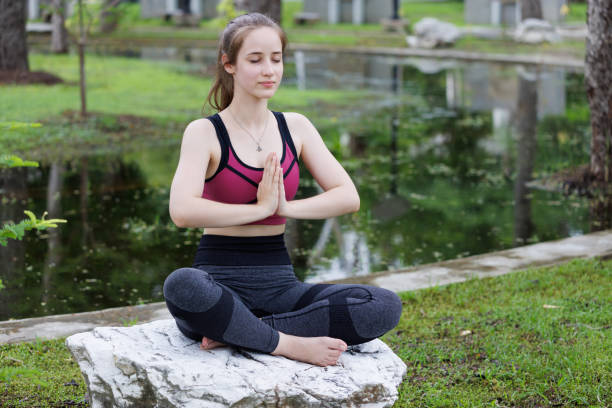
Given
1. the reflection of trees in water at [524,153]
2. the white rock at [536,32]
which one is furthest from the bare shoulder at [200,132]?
the white rock at [536,32]

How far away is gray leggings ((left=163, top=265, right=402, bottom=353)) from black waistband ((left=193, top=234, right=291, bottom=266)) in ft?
0.10

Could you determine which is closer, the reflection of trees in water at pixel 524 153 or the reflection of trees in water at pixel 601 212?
the reflection of trees in water at pixel 601 212

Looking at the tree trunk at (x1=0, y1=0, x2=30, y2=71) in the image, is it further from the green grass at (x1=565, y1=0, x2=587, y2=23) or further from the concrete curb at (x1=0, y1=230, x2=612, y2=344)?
the green grass at (x1=565, y1=0, x2=587, y2=23)

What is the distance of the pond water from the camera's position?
6812mm

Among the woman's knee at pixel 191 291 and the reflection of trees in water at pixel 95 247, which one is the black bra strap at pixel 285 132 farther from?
the reflection of trees in water at pixel 95 247

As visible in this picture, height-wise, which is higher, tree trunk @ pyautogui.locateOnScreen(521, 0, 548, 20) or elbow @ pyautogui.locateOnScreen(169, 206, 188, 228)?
tree trunk @ pyautogui.locateOnScreen(521, 0, 548, 20)

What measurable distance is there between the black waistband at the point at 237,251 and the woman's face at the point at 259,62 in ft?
1.98

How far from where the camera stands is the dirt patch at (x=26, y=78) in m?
17.5

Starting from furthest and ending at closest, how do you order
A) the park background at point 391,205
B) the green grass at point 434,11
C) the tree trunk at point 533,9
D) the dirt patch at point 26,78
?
the green grass at point 434,11 < the tree trunk at point 533,9 < the dirt patch at point 26,78 < the park background at point 391,205

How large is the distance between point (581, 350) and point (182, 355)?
234 centimetres

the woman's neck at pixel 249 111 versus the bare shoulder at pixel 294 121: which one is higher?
the woman's neck at pixel 249 111

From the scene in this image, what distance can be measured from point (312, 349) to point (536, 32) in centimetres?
2892

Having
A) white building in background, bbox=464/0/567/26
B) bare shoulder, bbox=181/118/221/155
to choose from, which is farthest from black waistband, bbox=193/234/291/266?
white building in background, bbox=464/0/567/26

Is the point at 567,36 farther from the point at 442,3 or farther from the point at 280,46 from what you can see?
the point at 280,46
